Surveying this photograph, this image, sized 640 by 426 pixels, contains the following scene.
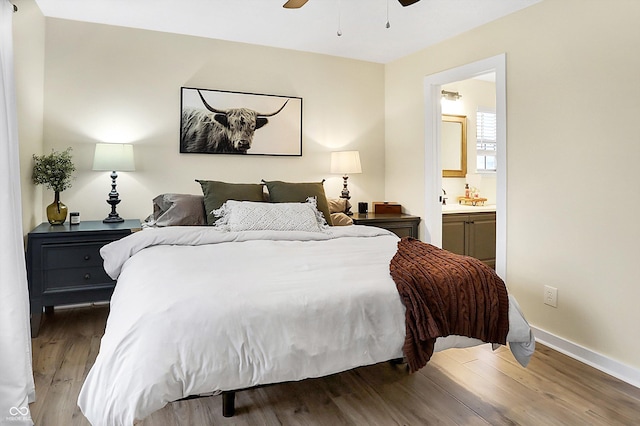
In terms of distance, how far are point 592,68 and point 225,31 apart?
9.35 feet

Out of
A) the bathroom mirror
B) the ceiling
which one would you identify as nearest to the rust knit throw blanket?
the ceiling

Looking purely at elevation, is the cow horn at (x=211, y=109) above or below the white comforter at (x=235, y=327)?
above

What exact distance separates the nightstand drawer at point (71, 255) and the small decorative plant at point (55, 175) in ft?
1.14

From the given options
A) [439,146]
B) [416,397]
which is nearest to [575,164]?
[439,146]

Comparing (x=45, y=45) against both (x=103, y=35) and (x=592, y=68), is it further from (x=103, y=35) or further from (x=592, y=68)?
(x=592, y=68)

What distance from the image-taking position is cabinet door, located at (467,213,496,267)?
4723 mm

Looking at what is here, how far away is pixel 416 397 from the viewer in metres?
2.17

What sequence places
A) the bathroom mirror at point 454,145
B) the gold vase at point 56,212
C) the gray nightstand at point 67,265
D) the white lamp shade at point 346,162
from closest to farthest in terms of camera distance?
the gray nightstand at point 67,265 → the gold vase at point 56,212 → the white lamp shade at point 346,162 → the bathroom mirror at point 454,145

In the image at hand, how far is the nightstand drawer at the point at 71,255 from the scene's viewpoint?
2.97m

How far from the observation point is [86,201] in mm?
3549

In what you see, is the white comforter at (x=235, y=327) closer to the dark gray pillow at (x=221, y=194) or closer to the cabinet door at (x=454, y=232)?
the dark gray pillow at (x=221, y=194)

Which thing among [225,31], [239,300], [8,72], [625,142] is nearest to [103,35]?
[225,31]

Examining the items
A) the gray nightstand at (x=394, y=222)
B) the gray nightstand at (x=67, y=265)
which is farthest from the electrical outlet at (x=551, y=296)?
the gray nightstand at (x=67, y=265)

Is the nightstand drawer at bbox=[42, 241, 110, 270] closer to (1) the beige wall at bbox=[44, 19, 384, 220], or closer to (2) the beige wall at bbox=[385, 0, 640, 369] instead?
(1) the beige wall at bbox=[44, 19, 384, 220]
